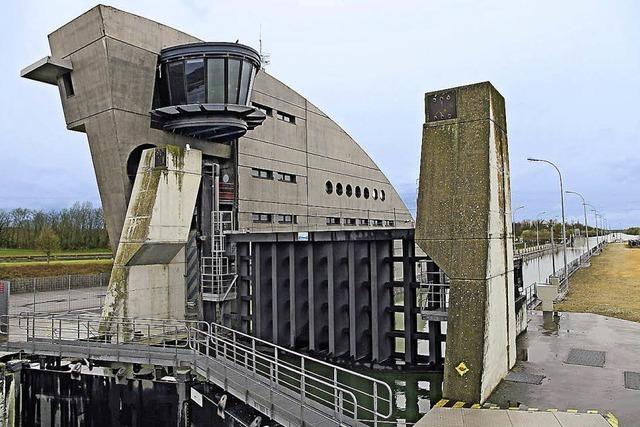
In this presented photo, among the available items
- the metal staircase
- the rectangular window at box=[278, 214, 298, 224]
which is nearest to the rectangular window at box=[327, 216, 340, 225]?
the rectangular window at box=[278, 214, 298, 224]

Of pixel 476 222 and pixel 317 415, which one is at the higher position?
pixel 476 222

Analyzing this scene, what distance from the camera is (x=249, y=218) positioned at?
75.8 ft

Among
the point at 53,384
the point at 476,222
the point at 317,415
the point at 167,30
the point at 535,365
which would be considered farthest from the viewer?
the point at 167,30

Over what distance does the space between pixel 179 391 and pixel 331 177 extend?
19015 millimetres

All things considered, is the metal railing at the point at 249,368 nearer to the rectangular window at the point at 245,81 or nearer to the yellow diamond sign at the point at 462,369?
the yellow diamond sign at the point at 462,369

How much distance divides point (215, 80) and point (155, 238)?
631 centimetres

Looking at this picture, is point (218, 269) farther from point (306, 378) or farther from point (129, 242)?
point (306, 378)

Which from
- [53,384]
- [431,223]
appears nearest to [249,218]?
[53,384]

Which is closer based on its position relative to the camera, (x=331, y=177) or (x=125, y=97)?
(x=125, y=97)

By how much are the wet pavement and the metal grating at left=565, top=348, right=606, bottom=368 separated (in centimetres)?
12

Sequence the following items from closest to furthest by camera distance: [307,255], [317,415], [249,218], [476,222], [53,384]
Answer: [317,415], [476,222], [53,384], [307,255], [249,218]

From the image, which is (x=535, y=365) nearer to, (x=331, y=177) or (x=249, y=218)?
(x=249, y=218)

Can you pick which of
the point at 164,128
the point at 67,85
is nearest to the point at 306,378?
the point at 164,128

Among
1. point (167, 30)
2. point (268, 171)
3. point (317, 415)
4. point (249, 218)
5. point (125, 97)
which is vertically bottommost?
point (317, 415)
